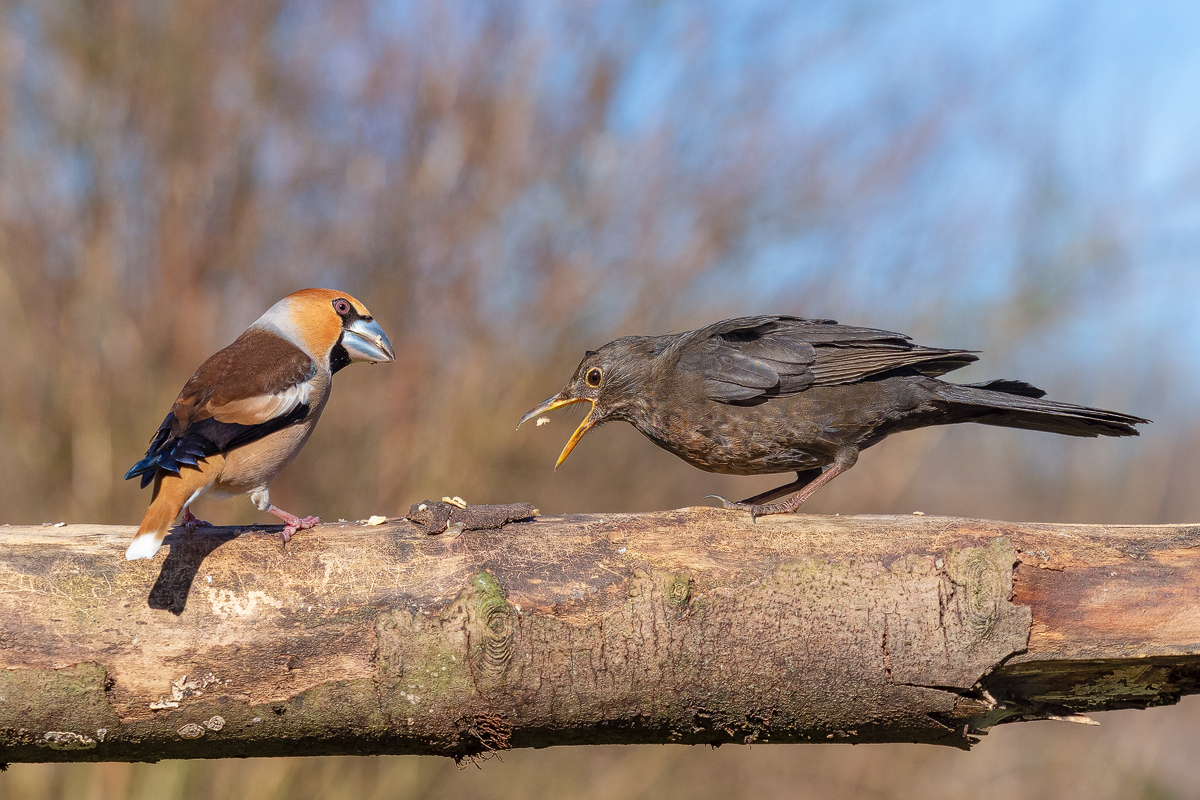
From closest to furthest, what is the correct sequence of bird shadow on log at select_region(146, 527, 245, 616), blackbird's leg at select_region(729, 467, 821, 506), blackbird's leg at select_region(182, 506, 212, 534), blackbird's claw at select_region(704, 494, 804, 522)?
bird shadow on log at select_region(146, 527, 245, 616) → blackbird's leg at select_region(182, 506, 212, 534) → blackbird's claw at select_region(704, 494, 804, 522) → blackbird's leg at select_region(729, 467, 821, 506)

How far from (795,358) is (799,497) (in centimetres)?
67

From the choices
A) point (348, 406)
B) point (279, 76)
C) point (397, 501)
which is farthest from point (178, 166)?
point (397, 501)

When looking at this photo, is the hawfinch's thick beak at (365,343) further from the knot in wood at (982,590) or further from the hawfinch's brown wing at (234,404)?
the knot in wood at (982,590)

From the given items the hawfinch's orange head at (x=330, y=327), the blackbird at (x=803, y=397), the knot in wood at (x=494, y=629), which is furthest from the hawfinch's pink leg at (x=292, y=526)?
the blackbird at (x=803, y=397)

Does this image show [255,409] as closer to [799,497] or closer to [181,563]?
[181,563]

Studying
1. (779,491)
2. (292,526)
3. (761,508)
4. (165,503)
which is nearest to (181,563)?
(165,503)

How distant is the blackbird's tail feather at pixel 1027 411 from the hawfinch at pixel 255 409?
8.75 ft

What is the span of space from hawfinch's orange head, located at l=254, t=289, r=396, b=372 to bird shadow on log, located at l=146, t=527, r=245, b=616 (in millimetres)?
1329

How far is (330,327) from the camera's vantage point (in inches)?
171

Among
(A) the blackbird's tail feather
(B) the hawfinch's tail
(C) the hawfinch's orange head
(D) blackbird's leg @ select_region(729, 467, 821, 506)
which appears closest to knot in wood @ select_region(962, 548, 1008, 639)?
(D) blackbird's leg @ select_region(729, 467, 821, 506)

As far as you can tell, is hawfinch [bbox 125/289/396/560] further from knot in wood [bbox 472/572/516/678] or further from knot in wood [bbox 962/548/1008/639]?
knot in wood [bbox 962/548/1008/639]

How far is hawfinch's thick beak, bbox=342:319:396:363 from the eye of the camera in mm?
4352

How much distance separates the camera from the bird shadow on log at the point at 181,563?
2.79 m

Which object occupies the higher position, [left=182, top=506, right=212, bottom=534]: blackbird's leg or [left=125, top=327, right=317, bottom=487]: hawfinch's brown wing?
[left=125, top=327, right=317, bottom=487]: hawfinch's brown wing
